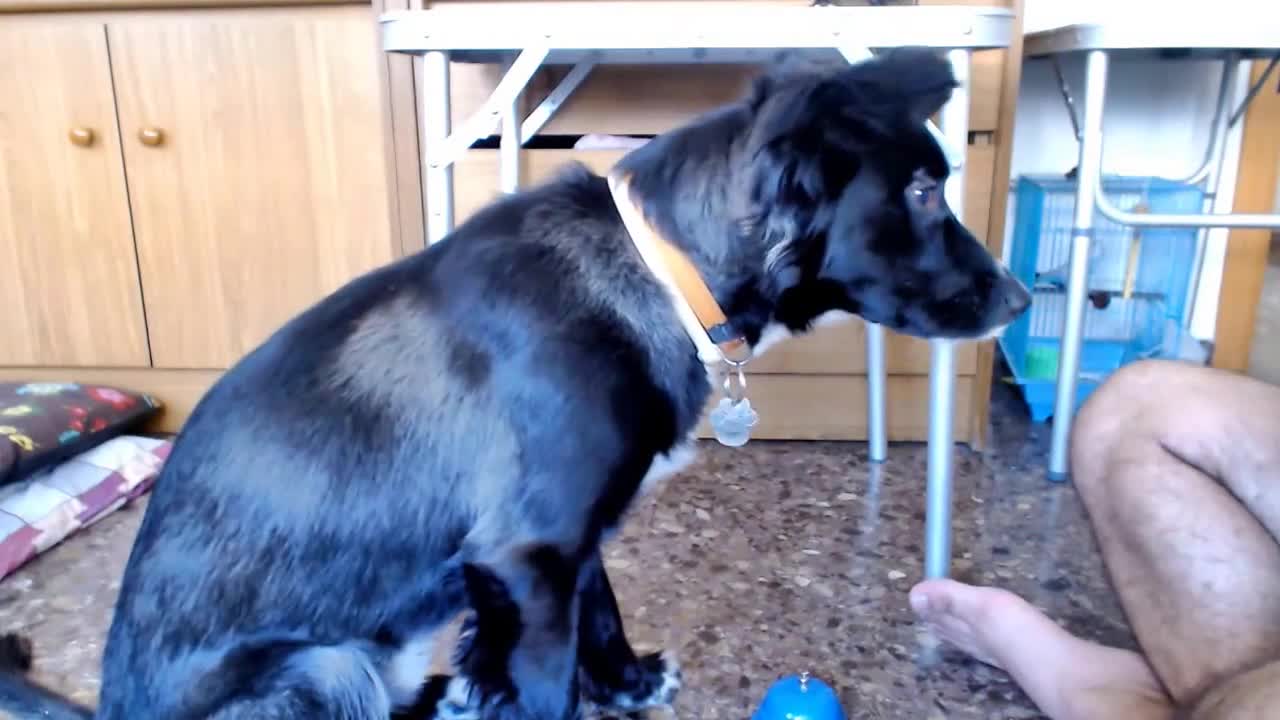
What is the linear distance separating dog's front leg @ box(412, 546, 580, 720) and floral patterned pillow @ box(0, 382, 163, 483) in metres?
1.13

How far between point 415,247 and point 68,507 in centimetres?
78

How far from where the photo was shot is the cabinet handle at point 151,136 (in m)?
1.89

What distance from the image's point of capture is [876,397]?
1839 mm

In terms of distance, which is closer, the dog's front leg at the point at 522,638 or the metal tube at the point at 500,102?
the dog's front leg at the point at 522,638

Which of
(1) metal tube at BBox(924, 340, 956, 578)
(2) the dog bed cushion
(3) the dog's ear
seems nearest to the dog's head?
(3) the dog's ear

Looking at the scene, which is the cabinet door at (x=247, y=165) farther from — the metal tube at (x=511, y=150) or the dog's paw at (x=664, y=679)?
→ the dog's paw at (x=664, y=679)

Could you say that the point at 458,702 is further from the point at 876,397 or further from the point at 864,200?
the point at 876,397

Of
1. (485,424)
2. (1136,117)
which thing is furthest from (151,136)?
(1136,117)

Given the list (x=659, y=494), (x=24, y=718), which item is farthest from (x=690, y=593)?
(x=24, y=718)

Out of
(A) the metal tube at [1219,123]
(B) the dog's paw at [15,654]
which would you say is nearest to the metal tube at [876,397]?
(A) the metal tube at [1219,123]

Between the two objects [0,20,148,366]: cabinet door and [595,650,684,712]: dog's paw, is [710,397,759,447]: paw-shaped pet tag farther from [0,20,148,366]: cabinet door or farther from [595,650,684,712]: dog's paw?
[0,20,148,366]: cabinet door

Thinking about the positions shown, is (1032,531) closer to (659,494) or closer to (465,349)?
(659,494)

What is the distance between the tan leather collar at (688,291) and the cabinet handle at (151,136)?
136 centimetres

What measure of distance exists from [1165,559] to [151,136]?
73.8 inches
